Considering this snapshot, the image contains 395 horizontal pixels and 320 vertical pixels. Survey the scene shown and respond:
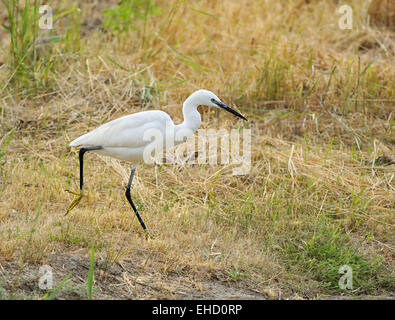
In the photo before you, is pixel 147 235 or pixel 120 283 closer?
pixel 120 283

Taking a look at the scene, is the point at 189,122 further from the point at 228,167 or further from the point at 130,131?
the point at 228,167

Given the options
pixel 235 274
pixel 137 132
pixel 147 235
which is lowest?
pixel 235 274

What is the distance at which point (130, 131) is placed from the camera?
446cm

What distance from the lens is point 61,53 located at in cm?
697

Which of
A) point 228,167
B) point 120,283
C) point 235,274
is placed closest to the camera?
point 120,283

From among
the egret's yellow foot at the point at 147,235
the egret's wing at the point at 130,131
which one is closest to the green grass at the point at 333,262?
the egret's yellow foot at the point at 147,235

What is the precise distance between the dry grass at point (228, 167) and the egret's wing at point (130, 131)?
600 mm

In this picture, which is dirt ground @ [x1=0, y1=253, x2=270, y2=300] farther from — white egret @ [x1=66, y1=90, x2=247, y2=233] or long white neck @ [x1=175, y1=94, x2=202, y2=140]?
long white neck @ [x1=175, y1=94, x2=202, y2=140]

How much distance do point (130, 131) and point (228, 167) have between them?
1.50 m

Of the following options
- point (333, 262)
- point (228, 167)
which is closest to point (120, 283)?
point (333, 262)

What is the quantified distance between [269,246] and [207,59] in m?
3.49

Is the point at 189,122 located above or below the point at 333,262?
above

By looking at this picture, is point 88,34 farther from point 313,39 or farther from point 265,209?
point 265,209
